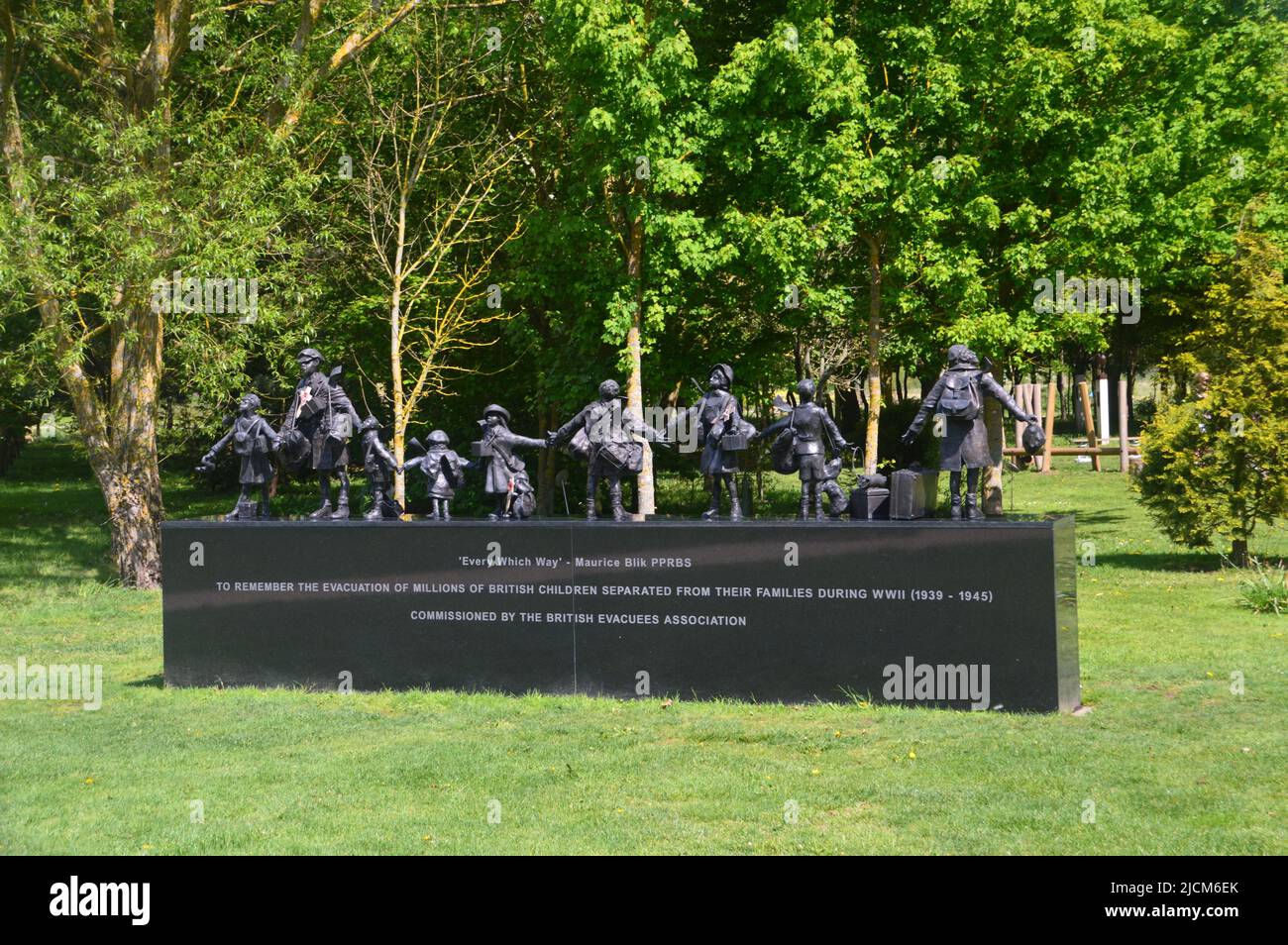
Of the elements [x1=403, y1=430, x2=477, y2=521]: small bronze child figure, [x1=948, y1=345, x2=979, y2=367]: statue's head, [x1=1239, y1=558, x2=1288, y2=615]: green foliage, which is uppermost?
[x1=948, y1=345, x2=979, y2=367]: statue's head

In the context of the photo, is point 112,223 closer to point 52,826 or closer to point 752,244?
point 752,244

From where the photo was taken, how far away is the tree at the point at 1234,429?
63.3 ft

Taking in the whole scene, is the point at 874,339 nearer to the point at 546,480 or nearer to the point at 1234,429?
the point at 1234,429

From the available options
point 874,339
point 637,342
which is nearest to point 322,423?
point 637,342

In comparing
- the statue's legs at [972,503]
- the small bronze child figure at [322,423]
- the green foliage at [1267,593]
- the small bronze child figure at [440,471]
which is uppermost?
the small bronze child figure at [322,423]

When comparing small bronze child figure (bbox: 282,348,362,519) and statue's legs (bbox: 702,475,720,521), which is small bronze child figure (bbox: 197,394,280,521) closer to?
small bronze child figure (bbox: 282,348,362,519)

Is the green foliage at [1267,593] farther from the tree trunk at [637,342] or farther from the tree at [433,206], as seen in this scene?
the tree at [433,206]

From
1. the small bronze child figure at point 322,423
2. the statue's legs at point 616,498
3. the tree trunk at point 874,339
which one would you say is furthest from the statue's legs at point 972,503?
the tree trunk at point 874,339

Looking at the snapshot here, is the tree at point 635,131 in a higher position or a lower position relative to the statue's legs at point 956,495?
higher

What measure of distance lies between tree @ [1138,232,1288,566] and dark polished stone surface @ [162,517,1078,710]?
31.1 feet

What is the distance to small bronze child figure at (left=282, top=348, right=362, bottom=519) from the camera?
13617 millimetres

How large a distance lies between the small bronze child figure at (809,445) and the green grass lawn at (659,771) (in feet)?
6.87

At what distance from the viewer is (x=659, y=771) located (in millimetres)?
9406

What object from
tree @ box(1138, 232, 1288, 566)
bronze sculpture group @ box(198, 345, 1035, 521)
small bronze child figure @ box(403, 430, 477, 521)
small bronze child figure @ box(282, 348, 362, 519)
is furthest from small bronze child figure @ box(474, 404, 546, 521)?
tree @ box(1138, 232, 1288, 566)
